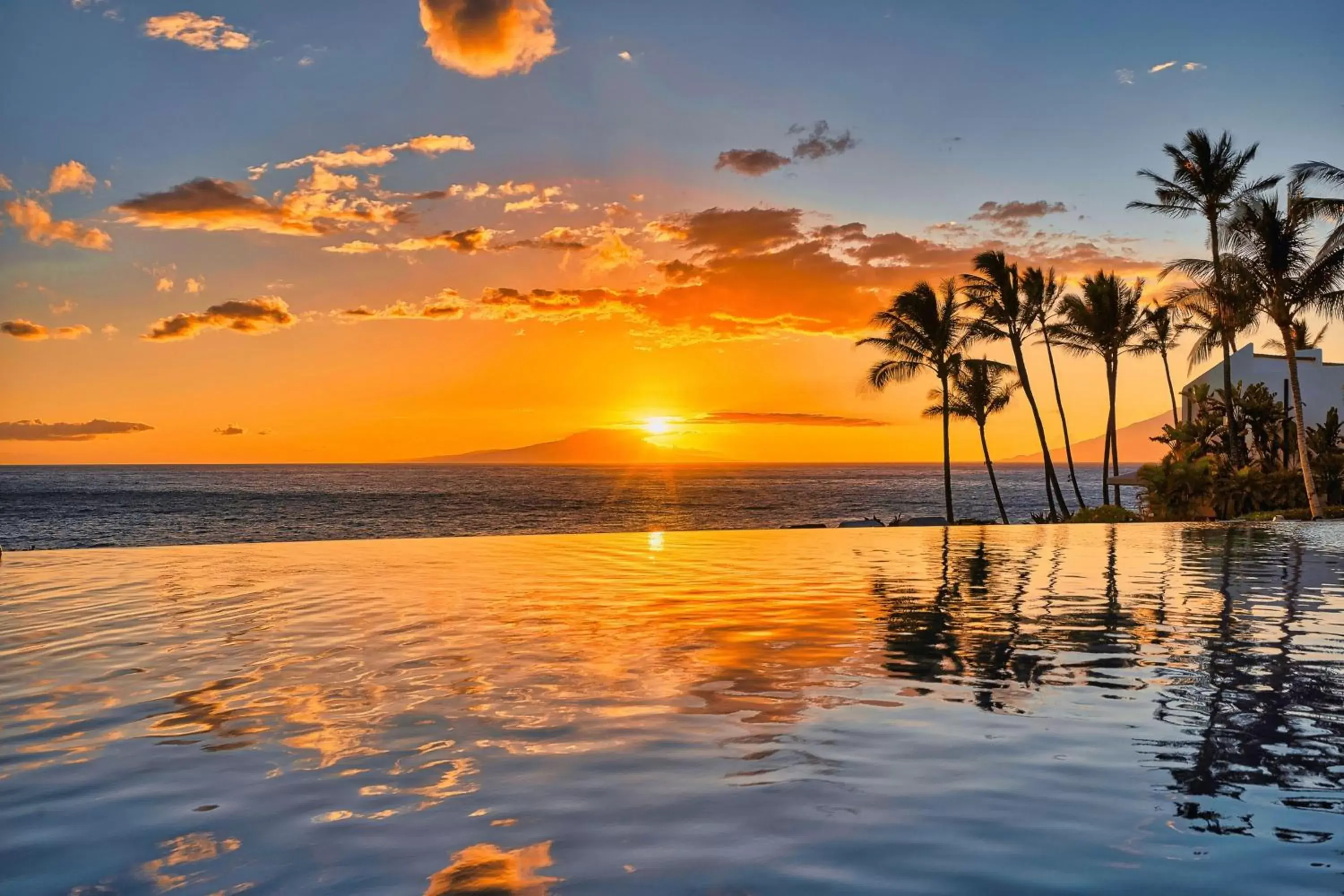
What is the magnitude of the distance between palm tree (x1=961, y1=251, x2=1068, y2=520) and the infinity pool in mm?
25684

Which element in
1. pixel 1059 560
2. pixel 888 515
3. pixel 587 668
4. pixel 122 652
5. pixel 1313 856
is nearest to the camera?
pixel 1313 856

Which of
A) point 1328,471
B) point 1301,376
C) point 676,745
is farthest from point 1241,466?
point 676,745

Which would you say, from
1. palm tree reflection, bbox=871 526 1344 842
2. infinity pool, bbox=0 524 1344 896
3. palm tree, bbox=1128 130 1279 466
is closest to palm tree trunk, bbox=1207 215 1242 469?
palm tree, bbox=1128 130 1279 466

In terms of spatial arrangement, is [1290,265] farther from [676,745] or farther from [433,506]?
[433,506]

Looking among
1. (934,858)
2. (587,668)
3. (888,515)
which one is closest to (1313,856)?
(934,858)

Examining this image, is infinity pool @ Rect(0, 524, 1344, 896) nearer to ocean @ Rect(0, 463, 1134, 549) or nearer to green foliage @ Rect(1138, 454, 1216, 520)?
ocean @ Rect(0, 463, 1134, 549)

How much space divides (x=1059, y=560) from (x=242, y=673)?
1259 cm

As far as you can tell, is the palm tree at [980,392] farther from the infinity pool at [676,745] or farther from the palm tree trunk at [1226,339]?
the infinity pool at [676,745]

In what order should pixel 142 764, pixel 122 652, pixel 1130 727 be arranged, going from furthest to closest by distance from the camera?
1. pixel 122 652
2. pixel 1130 727
3. pixel 142 764

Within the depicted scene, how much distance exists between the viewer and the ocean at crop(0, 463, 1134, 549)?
158 feet

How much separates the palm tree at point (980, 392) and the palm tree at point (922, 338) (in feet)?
3.38

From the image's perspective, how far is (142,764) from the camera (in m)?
4.58

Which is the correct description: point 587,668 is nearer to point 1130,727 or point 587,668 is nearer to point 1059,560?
point 1130,727

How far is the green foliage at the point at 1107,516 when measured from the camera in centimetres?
3106
